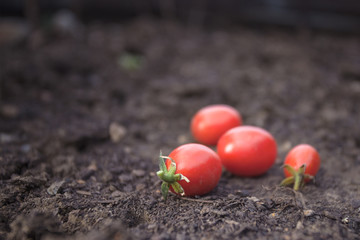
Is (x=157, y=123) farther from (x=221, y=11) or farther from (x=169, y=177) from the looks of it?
(x=221, y=11)

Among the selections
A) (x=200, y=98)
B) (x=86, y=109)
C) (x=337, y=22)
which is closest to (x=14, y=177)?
(x=86, y=109)

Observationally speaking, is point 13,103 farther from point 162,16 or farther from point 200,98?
point 162,16

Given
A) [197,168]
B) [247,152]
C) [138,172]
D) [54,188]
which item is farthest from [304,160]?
[54,188]

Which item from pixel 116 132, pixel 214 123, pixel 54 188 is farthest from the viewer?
pixel 116 132

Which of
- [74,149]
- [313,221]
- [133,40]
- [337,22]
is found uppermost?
[337,22]

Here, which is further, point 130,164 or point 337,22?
point 337,22

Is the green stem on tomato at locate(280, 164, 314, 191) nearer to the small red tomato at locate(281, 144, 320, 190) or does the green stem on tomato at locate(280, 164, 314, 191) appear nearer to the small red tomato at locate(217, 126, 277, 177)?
the small red tomato at locate(281, 144, 320, 190)
